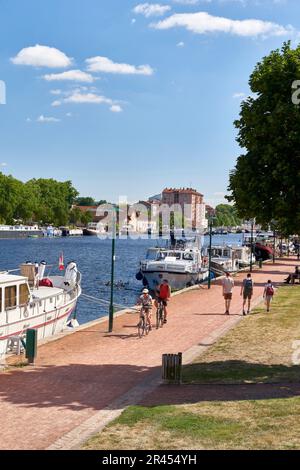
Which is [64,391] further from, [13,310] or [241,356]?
[13,310]

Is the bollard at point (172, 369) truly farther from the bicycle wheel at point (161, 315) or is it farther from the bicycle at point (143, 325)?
the bicycle wheel at point (161, 315)

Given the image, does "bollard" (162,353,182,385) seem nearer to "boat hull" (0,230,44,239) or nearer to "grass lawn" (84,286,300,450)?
"grass lawn" (84,286,300,450)

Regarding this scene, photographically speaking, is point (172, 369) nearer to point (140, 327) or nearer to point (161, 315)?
point (140, 327)

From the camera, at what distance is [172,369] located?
15508mm

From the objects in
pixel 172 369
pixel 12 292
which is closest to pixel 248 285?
pixel 12 292

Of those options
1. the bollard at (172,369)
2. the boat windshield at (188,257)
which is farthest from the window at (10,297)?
the boat windshield at (188,257)

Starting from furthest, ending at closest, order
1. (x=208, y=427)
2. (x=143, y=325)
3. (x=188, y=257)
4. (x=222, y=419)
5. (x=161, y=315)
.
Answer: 1. (x=188, y=257)
2. (x=161, y=315)
3. (x=143, y=325)
4. (x=222, y=419)
5. (x=208, y=427)

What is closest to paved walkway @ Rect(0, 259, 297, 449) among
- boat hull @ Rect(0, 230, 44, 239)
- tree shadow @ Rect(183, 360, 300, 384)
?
tree shadow @ Rect(183, 360, 300, 384)

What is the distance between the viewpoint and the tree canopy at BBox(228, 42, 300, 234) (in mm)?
15375

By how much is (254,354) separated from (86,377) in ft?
19.3

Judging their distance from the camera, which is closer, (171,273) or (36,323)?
(36,323)

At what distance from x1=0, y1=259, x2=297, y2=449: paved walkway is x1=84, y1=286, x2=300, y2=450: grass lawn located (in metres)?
0.87
